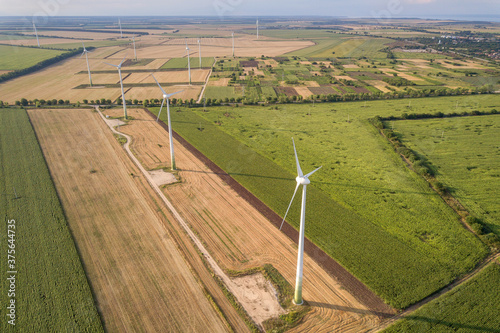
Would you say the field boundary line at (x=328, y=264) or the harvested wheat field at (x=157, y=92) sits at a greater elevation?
the harvested wheat field at (x=157, y=92)

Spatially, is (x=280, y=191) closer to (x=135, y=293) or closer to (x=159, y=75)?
(x=135, y=293)

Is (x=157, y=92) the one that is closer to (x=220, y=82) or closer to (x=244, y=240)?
(x=220, y=82)

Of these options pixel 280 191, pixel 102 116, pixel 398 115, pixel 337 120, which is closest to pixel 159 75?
pixel 102 116

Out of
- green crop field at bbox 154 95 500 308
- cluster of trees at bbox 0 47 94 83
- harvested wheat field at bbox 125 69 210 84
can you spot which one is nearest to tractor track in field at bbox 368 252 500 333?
green crop field at bbox 154 95 500 308

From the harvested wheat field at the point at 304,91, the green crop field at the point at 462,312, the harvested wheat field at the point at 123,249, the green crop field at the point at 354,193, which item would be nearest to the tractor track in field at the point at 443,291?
the green crop field at the point at 462,312

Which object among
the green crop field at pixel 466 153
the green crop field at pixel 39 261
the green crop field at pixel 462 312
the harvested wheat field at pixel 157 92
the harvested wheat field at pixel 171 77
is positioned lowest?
the green crop field at pixel 462 312

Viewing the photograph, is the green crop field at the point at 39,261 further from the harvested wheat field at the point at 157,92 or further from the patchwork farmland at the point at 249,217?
the harvested wheat field at the point at 157,92

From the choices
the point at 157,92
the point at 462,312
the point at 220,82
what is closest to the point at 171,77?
the point at 220,82

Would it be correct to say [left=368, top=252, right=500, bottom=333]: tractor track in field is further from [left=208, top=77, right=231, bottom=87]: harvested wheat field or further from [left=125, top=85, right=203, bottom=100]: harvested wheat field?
[left=208, top=77, right=231, bottom=87]: harvested wheat field
